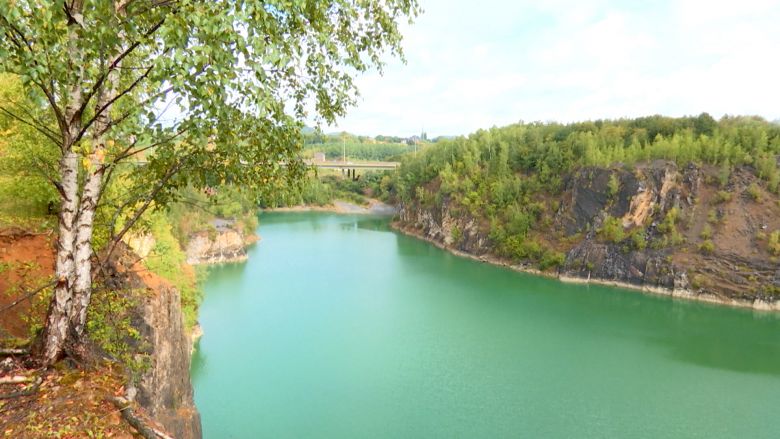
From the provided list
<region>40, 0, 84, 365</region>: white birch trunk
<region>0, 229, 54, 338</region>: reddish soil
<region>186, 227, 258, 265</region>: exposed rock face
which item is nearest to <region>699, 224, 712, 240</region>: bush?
<region>186, 227, 258, 265</region>: exposed rock face

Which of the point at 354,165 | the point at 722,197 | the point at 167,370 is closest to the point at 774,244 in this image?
the point at 722,197

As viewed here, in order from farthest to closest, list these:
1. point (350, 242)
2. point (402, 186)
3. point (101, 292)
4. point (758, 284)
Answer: point (402, 186) < point (350, 242) < point (758, 284) < point (101, 292)

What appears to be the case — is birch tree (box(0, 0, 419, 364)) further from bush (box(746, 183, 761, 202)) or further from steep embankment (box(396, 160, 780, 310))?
bush (box(746, 183, 761, 202))

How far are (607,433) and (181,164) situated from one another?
11130 mm

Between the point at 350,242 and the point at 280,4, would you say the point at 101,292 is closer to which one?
the point at 280,4

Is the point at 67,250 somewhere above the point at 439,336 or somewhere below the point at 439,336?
above

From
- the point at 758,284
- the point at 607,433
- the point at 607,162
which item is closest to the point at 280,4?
the point at 607,433

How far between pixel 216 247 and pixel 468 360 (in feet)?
58.2

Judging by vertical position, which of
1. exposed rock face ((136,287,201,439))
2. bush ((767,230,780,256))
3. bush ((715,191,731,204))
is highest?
bush ((715,191,731,204))

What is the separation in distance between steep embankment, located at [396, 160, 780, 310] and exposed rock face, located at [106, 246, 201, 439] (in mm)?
23858

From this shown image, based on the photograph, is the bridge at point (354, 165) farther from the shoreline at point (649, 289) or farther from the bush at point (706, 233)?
the bush at point (706, 233)

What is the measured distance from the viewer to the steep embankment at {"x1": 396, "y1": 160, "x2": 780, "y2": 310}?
22.6 m

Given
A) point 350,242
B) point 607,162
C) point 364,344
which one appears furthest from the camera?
point 350,242

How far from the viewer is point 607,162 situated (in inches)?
1109
